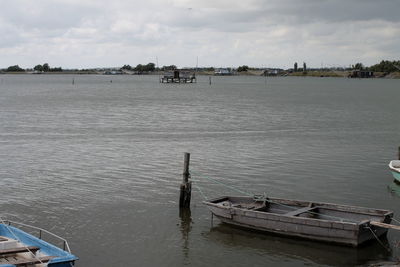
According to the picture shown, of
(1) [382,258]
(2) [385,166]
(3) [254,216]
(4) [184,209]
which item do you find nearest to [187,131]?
(2) [385,166]

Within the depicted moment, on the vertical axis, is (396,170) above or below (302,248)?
above

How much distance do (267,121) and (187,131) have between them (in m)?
14.7

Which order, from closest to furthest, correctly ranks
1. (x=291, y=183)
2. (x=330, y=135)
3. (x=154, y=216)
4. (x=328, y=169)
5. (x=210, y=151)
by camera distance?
1. (x=154, y=216)
2. (x=291, y=183)
3. (x=328, y=169)
4. (x=210, y=151)
5. (x=330, y=135)

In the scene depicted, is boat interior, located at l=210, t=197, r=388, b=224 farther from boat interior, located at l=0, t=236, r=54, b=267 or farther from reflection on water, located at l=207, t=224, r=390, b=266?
boat interior, located at l=0, t=236, r=54, b=267

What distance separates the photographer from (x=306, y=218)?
21109 millimetres

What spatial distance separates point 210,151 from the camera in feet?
135

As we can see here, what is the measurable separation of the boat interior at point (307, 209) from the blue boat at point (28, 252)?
345 inches

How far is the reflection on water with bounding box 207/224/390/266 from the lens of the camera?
20047 mm

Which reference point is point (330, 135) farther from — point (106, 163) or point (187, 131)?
point (106, 163)

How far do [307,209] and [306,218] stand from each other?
159cm

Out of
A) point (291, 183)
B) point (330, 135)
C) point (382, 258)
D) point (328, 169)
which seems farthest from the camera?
point (330, 135)

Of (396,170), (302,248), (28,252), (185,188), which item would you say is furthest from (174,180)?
(28,252)

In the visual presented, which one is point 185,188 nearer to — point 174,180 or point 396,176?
→ point 174,180

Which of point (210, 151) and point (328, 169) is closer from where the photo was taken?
point (328, 169)
